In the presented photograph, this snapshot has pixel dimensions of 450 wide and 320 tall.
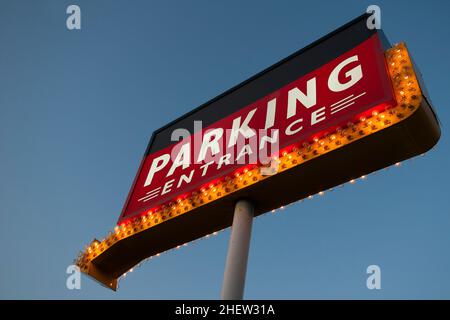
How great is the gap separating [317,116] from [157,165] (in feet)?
15.1

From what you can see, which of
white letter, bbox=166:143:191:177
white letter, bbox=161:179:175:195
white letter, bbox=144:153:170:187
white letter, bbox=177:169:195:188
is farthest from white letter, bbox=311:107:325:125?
white letter, bbox=144:153:170:187

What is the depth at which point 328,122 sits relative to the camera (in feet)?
28.8

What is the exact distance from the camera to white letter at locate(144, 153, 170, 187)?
39.1ft

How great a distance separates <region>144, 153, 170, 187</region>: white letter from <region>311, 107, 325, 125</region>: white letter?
4.17m

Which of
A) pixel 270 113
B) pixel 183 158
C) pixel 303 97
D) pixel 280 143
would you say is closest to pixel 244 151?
pixel 280 143

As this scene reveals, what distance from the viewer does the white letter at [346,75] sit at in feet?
30.3

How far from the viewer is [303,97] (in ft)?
32.6

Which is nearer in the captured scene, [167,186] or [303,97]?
[303,97]

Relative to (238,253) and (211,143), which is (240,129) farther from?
(238,253)
